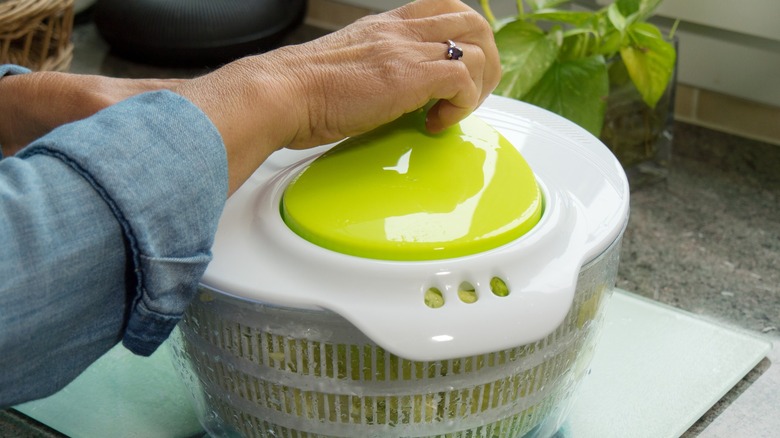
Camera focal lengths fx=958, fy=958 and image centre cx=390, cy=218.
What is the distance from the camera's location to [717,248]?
2.72ft

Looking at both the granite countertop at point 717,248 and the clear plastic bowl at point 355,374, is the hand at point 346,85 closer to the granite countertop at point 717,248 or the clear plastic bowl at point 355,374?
the clear plastic bowl at point 355,374

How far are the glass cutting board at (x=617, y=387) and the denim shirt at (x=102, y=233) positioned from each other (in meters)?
0.19

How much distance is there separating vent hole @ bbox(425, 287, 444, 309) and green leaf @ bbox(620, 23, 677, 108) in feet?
1.58

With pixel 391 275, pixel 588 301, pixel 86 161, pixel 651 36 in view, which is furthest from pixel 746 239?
pixel 86 161

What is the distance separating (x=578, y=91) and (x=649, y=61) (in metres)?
0.07

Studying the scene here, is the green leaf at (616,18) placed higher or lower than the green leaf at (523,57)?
higher

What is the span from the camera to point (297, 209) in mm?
499

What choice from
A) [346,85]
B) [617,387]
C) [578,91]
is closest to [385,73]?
[346,85]

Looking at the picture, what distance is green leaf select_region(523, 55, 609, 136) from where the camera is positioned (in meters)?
0.85

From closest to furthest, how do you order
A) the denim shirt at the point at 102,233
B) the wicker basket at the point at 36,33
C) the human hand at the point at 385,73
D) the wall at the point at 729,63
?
the denim shirt at the point at 102,233
the human hand at the point at 385,73
the wicker basket at the point at 36,33
the wall at the point at 729,63

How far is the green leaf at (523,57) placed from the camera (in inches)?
33.4

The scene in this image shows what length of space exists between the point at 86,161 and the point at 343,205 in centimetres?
14

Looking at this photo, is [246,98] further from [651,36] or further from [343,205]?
[651,36]

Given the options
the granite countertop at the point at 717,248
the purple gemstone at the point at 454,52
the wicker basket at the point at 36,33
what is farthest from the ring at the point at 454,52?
the wicker basket at the point at 36,33
